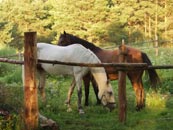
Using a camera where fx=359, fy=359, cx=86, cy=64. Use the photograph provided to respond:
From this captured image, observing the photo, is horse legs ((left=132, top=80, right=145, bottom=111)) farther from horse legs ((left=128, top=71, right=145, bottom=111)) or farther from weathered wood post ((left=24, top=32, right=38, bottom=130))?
weathered wood post ((left=24, top=32, right=38, bottom=130))

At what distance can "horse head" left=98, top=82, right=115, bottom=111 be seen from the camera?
6703 mm

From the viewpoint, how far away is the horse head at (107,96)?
6.70m


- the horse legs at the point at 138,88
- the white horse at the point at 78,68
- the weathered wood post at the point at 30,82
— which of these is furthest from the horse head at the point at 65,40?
the weathered wood post at the point at 30,82

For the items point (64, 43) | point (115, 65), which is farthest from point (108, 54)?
point (115, 65)

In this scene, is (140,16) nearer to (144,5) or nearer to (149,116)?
(144,5)

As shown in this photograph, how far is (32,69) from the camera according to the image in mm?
4785

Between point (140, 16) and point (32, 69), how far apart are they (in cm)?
3114

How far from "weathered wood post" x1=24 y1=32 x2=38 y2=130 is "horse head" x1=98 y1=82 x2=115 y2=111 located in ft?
6.97

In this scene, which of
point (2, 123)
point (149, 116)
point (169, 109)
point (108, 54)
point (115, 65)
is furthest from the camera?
point (108, 54)

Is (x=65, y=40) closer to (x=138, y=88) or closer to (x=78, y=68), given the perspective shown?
(x=78, y=68)

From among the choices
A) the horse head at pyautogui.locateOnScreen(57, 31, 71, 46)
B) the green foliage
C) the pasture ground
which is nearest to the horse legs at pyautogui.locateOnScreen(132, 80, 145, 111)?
the pasture ground

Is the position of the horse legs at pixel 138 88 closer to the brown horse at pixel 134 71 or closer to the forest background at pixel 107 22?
the brown horse at pixel 134 71

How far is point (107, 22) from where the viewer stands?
34.3 metres

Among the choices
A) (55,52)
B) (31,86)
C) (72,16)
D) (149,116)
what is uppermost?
(72,16)
